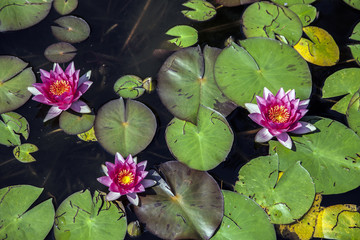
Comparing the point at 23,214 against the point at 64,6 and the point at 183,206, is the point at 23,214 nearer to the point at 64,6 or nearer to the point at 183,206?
the point at 183,206

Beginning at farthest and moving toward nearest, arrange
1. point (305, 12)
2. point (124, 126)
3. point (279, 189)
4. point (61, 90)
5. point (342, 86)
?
point (305, 12), point (342, 86), point (61, 90), point (124, 126), point (279, 189)

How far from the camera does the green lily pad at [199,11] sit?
441 cm

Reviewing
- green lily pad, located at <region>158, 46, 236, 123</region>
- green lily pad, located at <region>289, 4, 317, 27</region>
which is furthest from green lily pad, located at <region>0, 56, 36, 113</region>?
green lily pad, located at <region>289, 4, 317, 27</region>

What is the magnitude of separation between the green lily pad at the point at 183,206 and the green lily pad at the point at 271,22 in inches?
80.5

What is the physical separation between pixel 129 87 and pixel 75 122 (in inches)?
29.2

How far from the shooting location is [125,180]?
3.23 meters

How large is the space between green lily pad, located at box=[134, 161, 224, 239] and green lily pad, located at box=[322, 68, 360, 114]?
1.81 meters

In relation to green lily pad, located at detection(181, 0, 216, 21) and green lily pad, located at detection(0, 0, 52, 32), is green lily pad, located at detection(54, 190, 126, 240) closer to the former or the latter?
green lily pad, located at detection(0, 0, 52, 32)

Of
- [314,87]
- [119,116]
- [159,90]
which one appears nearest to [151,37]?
[159,90]

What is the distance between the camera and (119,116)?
364cm

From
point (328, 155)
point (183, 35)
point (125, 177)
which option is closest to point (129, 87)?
point (183, 35)

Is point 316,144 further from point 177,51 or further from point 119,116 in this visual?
point 119,116

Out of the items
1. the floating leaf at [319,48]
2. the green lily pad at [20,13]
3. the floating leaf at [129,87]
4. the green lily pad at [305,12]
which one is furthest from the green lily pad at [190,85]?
the green lily pad at [20,13]

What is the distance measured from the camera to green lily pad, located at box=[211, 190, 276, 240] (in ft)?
10.4
